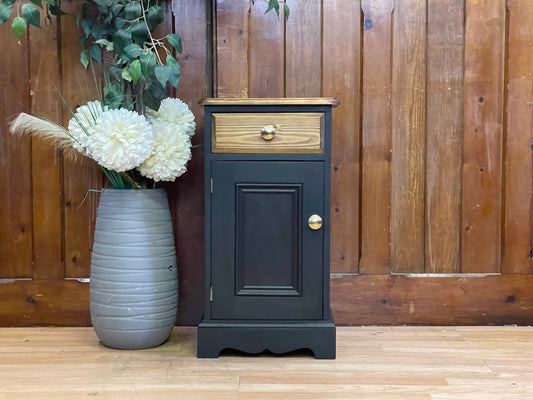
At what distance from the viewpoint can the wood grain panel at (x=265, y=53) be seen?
6.28ft

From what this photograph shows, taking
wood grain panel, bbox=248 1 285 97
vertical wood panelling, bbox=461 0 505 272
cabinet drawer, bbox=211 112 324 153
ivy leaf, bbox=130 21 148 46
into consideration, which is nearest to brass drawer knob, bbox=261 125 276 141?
cabinet drawer, bbox=211 112 324 153

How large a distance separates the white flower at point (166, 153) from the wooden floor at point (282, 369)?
603 millimetres

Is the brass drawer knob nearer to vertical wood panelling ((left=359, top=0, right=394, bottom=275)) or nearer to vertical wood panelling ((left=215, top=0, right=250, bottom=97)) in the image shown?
vertical wood panelling ((left=215, top=0, right=250, bottom=97))

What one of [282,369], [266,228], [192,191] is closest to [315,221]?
[266,228]

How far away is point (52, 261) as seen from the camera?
1.94m

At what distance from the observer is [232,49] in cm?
191

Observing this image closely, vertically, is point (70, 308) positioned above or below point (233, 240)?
below

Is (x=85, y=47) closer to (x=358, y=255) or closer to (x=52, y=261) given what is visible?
(x=52, y=261)

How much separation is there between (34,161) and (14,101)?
244 millimetres

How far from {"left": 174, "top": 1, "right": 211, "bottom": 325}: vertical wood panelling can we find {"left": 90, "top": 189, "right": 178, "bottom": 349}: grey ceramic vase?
24 cm

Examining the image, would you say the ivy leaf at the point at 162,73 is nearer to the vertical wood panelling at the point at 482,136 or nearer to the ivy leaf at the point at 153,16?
the ivy leaf at the point at 153,16

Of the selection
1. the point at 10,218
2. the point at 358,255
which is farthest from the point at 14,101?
the point at 358,255

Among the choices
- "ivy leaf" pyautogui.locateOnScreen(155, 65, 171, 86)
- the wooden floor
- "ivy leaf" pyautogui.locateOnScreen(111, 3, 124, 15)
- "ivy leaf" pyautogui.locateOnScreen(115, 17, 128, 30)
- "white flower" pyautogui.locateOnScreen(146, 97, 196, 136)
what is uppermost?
"ivy leaf" pyautogui.locateOnScreen(111, 3, 124, 15)

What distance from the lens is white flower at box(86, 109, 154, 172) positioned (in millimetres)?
1534
